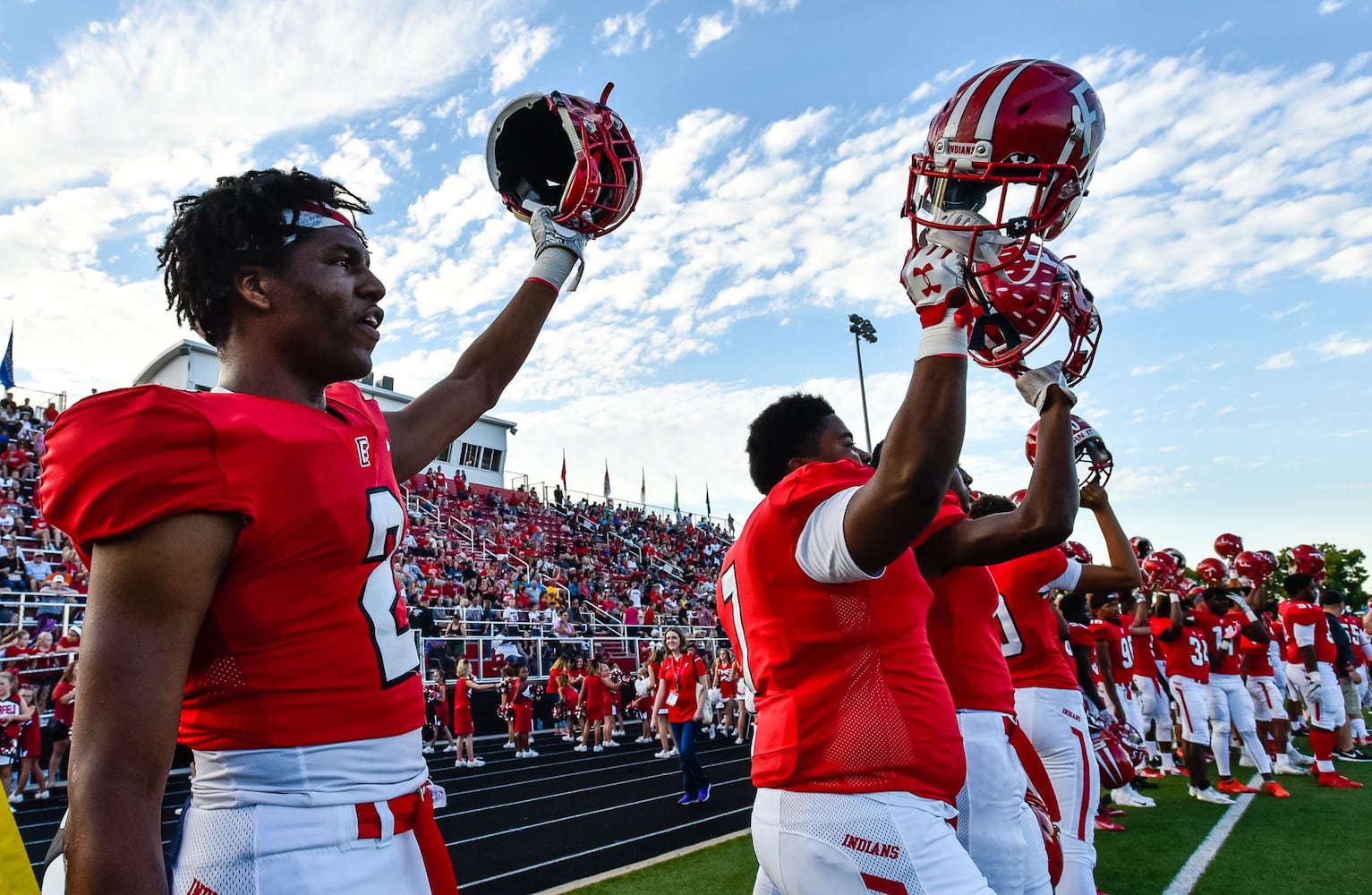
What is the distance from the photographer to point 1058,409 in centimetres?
287

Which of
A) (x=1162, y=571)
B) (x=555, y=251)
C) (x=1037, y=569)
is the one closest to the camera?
(x=555, y=251)

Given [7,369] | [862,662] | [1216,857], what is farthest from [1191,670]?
[7,369]

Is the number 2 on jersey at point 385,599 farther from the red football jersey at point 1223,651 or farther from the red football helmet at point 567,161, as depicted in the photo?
the red football jersey at point 1223,651

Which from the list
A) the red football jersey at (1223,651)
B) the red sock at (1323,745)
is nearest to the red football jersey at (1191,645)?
the red football jersey at (1223,651)

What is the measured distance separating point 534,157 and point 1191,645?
9.51m

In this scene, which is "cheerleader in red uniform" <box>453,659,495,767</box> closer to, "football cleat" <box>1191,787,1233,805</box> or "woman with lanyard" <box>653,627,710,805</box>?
"woman with lanyard" <box>653,627,710,805</box>

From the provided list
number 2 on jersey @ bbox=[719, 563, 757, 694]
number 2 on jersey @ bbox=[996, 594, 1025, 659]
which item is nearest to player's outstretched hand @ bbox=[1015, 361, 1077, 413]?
number 2 on jersey @ bbox=[719, 563, 757, 694]

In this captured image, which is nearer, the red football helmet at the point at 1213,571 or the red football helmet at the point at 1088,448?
the red football helmet at the point at 1088,448

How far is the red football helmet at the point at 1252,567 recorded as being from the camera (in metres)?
11.2

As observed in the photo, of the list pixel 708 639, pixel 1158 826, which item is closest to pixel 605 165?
pixel 1158 826

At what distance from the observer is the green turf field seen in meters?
6.18

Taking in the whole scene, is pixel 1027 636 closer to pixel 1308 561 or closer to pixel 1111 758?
pixel 1111 758

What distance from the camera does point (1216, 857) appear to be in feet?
22.5

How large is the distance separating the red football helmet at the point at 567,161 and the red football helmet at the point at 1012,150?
93cm
